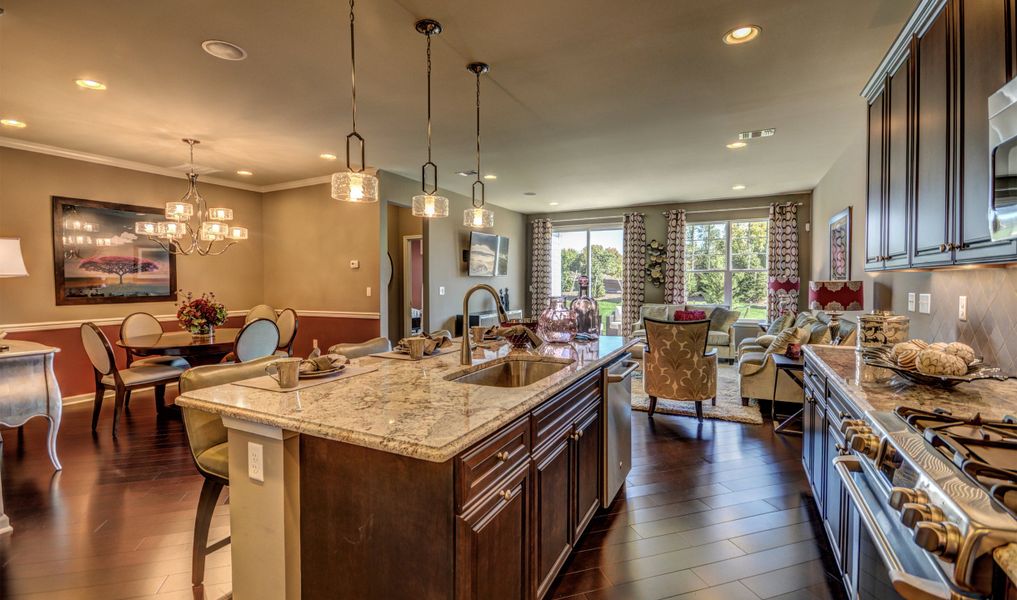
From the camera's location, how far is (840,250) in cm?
496

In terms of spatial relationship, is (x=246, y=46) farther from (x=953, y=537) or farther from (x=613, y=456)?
(x=953, y=537)

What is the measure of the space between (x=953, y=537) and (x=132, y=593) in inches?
109

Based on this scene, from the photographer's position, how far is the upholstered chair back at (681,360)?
3.91 meters

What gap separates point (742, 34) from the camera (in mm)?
2436

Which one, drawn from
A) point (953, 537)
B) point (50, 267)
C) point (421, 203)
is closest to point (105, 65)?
point (421, 203)

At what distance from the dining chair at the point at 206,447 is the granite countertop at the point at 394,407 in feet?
0.43

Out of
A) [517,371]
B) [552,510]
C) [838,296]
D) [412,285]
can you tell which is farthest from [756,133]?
[412,285]

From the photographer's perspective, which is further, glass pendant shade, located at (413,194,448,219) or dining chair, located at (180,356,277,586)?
glass pendant shade, located at (413,194,448,219)

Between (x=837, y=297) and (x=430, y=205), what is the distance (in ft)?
11.2

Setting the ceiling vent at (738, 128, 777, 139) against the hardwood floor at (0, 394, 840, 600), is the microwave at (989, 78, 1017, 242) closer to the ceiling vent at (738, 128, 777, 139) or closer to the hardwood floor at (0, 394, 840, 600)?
the hardwood floor at (0, 394, 840, 600)

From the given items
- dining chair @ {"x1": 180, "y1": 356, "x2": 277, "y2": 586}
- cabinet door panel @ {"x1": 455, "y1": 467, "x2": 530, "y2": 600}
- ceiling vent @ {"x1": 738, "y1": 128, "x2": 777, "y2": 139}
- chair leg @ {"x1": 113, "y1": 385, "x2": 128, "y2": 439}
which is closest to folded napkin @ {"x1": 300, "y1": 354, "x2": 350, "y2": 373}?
dining chair @ {"x1": 180, "y1": 356, "x2": 277, "y2": 586}

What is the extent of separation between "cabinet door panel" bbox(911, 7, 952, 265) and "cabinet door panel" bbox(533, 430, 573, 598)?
1.68 m

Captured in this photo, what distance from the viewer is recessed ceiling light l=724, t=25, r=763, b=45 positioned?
2377mm

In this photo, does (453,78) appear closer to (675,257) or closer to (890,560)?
(890,560)
